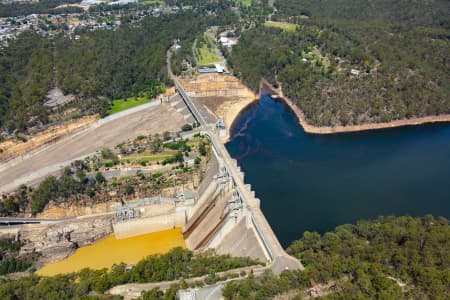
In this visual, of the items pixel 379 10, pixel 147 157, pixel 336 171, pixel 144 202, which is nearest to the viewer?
pixel 144 202

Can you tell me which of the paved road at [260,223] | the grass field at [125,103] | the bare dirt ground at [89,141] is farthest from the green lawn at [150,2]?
the paved road at [260,223]

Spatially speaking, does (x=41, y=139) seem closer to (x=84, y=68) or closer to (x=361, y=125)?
(x=84, y=68)

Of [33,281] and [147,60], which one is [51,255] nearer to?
[33,281]

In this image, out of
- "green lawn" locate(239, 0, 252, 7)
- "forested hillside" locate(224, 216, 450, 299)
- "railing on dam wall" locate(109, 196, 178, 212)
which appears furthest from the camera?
"green lawn" locate(239, 0, 252, 7)

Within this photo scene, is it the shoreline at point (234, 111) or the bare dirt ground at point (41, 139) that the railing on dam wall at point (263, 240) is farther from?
the bare dirt ground at point (41, 139)

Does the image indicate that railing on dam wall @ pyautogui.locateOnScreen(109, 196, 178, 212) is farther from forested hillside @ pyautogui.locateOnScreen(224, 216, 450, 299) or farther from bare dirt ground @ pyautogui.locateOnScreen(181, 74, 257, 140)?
bare dirt ground @ pyautogui.locateOnScreen(181, 74, 257, 140)

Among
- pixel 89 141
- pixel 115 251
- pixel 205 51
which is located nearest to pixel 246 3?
pixel 205 51

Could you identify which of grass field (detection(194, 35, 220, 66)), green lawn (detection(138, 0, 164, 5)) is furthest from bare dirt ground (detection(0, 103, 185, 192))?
green lawn (detection(138, 0, 164, 5))
